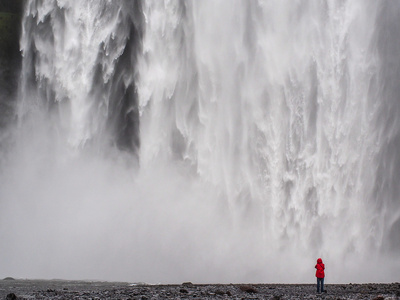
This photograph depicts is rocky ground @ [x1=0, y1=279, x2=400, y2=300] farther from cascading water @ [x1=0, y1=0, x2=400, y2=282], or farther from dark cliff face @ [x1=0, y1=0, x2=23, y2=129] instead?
dark cliff face @ [x1=0, y1=0, x2=23, y2=129]

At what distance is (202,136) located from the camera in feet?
140

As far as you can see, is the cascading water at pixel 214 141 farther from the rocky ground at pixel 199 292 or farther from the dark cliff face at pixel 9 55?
the dark cliff face at pixel 9 55

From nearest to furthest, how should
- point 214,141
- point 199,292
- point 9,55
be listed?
point 199,292, point 214,141, point 9,55

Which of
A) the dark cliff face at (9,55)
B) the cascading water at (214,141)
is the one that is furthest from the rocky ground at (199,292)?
the dark cliff face at (9,55)

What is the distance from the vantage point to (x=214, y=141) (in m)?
42.7

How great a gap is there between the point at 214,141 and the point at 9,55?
1038 inches

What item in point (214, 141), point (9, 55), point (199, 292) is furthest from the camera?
point (9, 55)

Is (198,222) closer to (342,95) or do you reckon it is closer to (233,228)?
(233,228)

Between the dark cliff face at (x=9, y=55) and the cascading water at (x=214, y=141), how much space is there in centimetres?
1077

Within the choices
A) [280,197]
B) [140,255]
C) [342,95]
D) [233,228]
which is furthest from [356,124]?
[140,255]

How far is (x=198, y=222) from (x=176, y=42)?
37.4ft

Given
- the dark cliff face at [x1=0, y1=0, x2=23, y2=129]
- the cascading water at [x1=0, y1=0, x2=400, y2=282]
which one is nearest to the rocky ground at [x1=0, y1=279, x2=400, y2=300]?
the cascading water at [x1=0, y1=0, x2=400, y2=282]

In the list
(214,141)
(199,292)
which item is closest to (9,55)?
(214,141)

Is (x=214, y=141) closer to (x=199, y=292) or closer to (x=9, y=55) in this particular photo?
(x=199, y=292)
